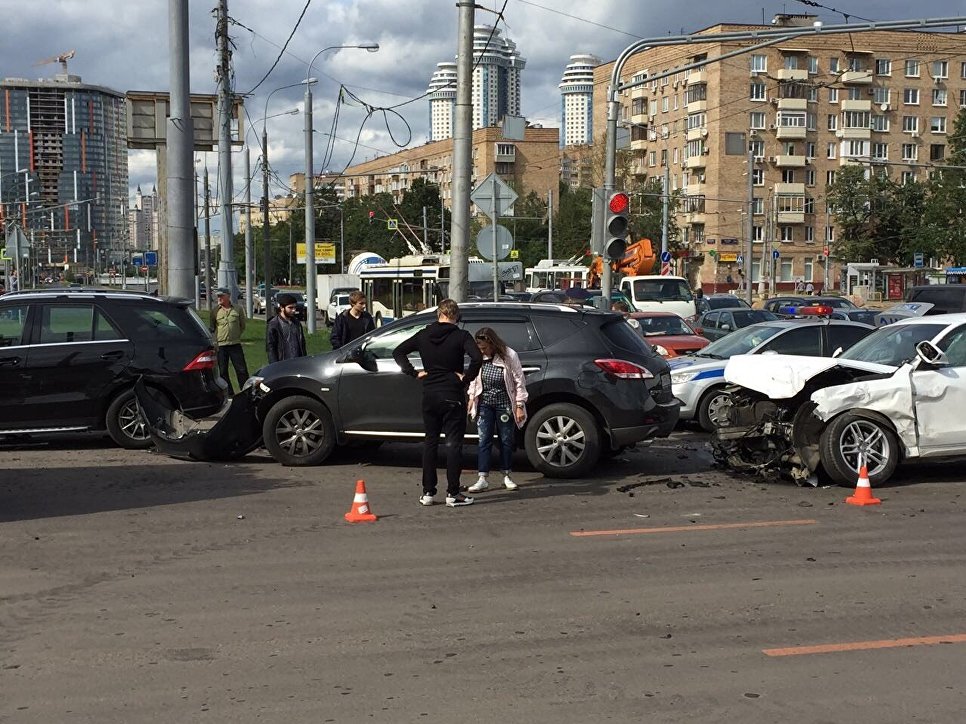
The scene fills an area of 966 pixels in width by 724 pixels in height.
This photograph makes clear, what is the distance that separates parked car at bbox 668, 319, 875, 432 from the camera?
52.2 ft

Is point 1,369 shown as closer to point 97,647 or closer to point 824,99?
point 97,647

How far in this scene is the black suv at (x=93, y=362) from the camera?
13508 millimetres

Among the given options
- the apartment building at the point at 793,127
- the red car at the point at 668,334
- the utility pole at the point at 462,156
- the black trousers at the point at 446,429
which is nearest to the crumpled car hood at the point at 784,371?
the black trousers at the point at 446,429

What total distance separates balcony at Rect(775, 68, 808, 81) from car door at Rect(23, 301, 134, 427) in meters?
79.8

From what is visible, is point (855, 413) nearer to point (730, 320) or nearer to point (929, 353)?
point (929, 353)

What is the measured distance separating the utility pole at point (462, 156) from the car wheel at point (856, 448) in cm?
664

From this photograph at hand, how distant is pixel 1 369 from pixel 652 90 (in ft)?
285

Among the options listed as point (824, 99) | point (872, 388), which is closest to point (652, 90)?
point (824, 99)

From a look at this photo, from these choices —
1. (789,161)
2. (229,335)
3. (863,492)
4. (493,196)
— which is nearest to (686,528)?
(863,492)

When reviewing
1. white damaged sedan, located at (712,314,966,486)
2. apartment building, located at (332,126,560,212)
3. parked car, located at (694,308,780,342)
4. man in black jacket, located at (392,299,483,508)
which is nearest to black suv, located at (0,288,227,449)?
man in black jacket, located at (392,299,483,508)

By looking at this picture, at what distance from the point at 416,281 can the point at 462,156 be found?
29.8m

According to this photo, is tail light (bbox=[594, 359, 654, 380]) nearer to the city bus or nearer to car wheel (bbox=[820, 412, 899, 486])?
car wheel (bbox=[820, 412, 899, 486])

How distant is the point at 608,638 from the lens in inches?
244

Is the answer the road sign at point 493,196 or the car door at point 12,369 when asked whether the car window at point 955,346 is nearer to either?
the road sign at point 493,196
